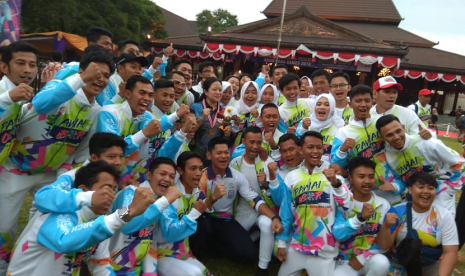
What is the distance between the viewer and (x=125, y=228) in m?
3.03

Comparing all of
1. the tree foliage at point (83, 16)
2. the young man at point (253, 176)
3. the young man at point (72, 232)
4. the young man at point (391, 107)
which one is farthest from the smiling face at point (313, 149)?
the tree foliage at point (83, 16)

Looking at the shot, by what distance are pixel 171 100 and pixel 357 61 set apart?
1497cm

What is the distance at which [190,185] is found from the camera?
3889 mm

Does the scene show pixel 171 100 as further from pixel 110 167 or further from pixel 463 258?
pixel 463 258

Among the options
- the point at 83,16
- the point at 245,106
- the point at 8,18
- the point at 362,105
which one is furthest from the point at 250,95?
the point at 83,16

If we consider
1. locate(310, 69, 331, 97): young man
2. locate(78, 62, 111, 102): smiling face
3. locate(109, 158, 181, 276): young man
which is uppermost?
locate(310, 69, 331, 97): young man

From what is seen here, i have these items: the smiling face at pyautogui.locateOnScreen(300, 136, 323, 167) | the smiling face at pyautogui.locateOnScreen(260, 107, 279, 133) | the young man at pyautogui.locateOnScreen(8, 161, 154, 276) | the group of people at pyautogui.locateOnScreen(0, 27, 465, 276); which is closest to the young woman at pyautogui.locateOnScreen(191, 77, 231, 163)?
the group of people at pyautogui.locateOnScreen(0, 27, 465, 276)

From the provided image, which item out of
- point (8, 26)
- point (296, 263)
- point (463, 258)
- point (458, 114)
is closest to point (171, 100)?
point (296, 263)

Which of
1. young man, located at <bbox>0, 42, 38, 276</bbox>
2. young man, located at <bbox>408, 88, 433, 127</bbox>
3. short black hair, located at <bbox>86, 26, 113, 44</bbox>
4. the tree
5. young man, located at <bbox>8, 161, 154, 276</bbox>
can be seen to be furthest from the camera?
the tree

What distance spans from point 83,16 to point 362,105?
1890 centimetres

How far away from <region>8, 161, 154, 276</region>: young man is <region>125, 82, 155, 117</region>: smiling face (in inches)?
44.1

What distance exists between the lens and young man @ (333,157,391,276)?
3.75m

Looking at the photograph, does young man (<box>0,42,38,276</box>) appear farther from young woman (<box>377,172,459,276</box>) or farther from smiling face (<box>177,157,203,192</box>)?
young woman (<box>377,172,459,276</box>)

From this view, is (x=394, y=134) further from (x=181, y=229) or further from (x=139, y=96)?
(x=139, y=96)
